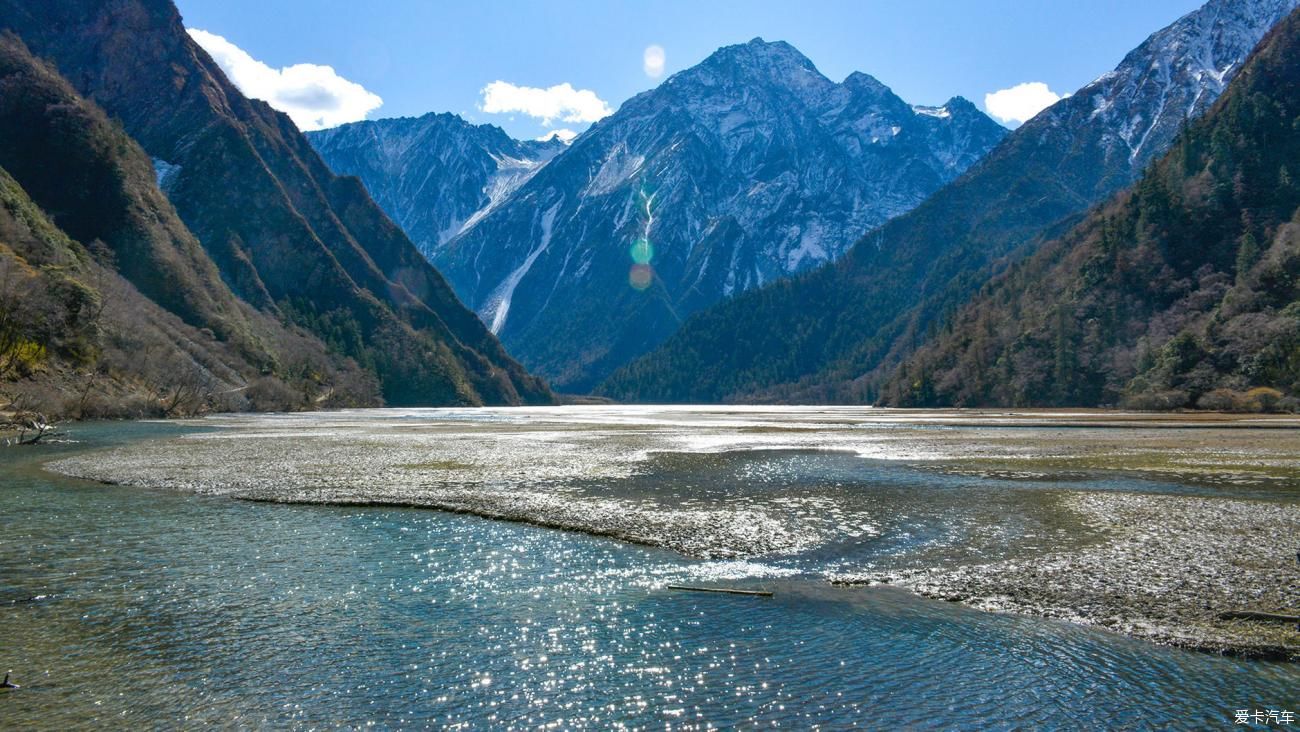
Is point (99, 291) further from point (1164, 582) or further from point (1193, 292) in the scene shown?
point (1193, 292)

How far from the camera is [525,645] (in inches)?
569

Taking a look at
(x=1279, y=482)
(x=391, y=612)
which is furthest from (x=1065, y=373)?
(x=391, y=612)

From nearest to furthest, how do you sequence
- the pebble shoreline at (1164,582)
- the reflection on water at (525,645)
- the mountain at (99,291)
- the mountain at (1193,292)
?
the reflection on water at (525,645)
the pebble shoreline at (1164,582)
the mountain at (99,291)
the mountain at (1193,292)

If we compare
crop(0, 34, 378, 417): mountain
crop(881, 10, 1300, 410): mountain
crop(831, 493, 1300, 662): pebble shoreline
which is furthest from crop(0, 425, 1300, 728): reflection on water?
crop(881, 10, 1300, 410): mountain

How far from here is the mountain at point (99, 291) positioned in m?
94.7

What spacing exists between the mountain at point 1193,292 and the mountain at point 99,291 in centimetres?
16218

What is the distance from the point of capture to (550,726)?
11.0m

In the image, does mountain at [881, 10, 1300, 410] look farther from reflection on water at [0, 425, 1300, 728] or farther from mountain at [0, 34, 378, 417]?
mountain at [0, 34, 378, 417]

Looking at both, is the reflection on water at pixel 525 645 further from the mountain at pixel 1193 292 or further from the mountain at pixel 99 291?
the mountain at pixel 1193 292

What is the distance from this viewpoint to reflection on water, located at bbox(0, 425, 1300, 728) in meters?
11.6

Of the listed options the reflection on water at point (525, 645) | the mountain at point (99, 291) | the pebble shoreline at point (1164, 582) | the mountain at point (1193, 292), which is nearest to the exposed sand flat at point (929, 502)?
the pebble shoreline at point (1164, 582)

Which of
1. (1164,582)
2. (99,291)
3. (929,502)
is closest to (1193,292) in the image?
(929,502)

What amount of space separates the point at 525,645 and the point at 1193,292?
176922mm

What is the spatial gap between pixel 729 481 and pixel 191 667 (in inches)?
1108
